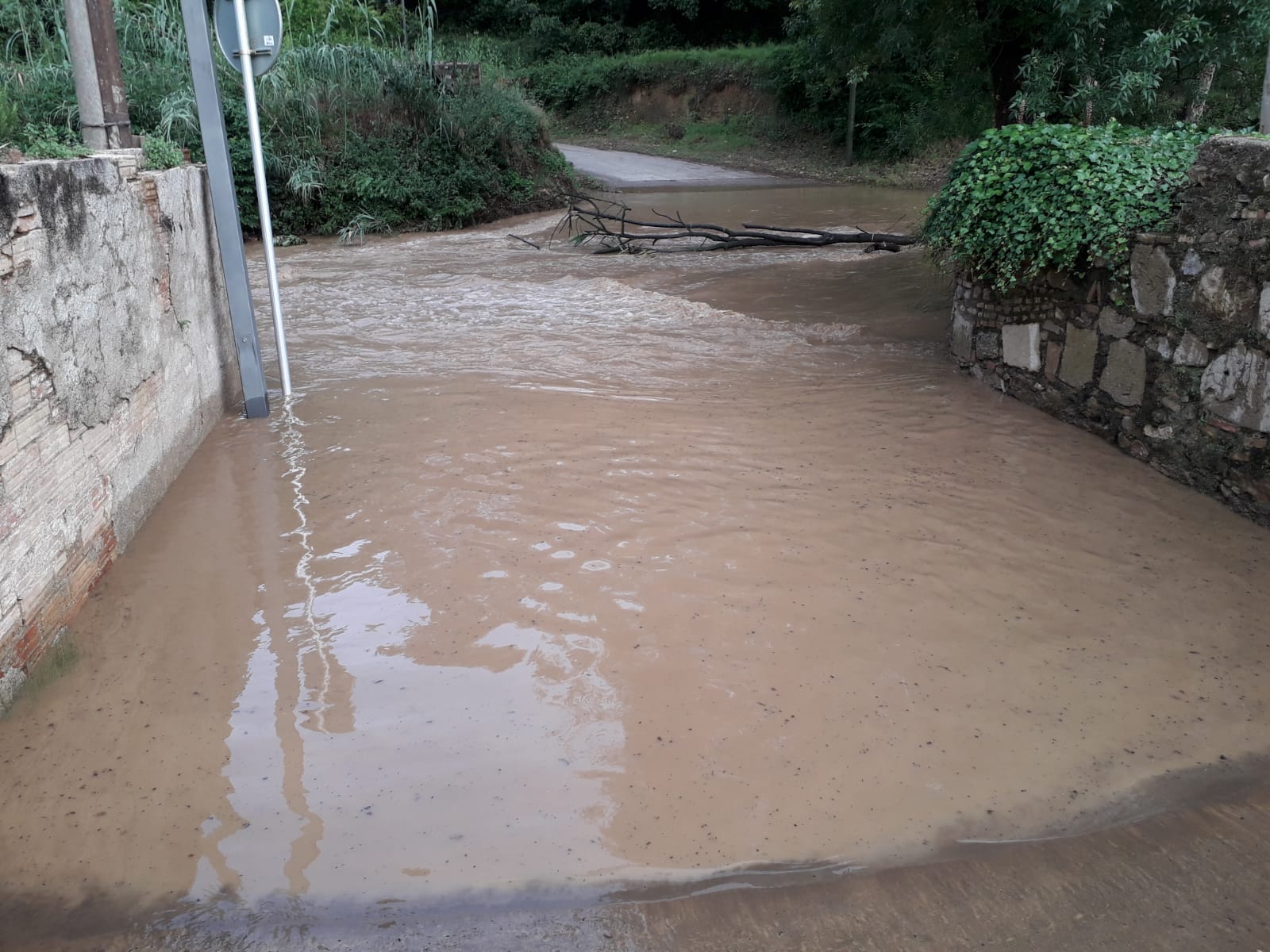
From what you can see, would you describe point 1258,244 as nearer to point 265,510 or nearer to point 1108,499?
point 1108,499

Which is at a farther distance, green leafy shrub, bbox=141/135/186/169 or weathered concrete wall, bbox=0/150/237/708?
green leafy shrub, bbox=141/135/186/169

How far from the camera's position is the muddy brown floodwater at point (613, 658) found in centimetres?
298

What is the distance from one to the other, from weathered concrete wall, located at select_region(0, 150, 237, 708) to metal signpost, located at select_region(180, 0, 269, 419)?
0.18m

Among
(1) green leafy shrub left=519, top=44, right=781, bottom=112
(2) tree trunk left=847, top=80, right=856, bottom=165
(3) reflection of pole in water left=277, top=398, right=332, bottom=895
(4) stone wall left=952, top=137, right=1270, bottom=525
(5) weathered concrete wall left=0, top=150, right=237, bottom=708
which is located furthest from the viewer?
(1) green leafy shrub left=519, top=44, right=781, bottom=112

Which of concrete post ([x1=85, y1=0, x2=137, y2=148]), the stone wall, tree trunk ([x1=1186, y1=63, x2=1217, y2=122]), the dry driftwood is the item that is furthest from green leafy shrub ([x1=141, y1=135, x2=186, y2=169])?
tree trunk ([x1=1186, y1=63, x2=1217, y2=122])

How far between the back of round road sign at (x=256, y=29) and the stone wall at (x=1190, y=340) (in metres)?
5.04

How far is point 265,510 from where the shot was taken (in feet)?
17.3

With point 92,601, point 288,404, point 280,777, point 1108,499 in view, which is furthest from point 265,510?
point 1108,499

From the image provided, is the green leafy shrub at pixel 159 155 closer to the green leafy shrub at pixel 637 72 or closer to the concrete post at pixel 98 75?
the concrete post at pixel 98 75

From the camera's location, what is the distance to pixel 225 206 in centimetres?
622

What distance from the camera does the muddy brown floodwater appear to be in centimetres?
298

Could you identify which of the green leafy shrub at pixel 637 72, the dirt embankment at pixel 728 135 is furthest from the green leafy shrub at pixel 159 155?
the green leafy shrub at pixel 637 72

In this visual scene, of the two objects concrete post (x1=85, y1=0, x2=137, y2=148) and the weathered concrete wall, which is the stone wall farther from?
concrete post (x1=85, y1=0, x2=137, y2=148)

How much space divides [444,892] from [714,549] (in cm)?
222
